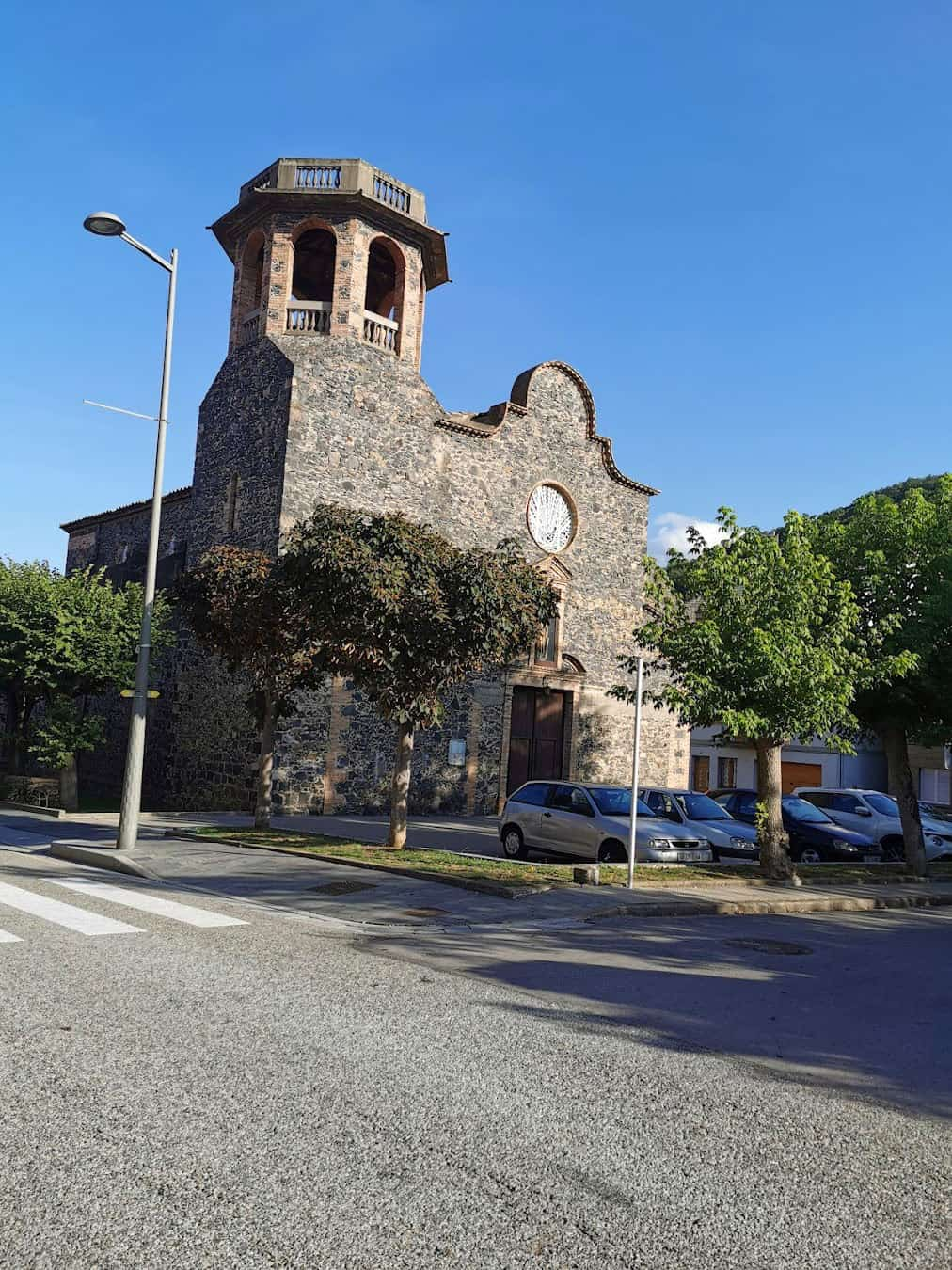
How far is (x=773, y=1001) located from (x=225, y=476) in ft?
74.3

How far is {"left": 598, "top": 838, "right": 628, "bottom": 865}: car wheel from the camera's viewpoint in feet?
53.1

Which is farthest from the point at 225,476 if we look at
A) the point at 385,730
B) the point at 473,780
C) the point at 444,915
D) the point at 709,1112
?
the point at 709,1112

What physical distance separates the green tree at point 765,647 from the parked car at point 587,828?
1.71m

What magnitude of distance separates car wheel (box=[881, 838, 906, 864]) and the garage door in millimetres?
26190

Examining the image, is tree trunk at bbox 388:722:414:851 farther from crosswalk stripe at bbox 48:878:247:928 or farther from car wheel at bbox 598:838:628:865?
crosswalk stripe at bbox 48:878:247:928

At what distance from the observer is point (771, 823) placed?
16.5 metres

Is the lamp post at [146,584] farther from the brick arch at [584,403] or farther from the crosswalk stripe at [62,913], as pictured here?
the brick arch at [584,403]

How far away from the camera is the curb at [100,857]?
13.2 m

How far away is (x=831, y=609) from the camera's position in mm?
17094

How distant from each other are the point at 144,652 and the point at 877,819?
667 inches

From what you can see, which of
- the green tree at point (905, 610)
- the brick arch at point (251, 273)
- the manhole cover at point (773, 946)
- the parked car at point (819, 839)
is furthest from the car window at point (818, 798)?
the brick arch at point (251, 273)

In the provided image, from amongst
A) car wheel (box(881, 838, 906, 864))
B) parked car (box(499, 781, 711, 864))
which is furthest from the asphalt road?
car wheel (box(881, 838, 906, 864))

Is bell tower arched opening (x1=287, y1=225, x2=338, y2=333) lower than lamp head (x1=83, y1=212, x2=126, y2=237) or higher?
higher

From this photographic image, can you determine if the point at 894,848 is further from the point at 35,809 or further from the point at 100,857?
the point at 35,809
